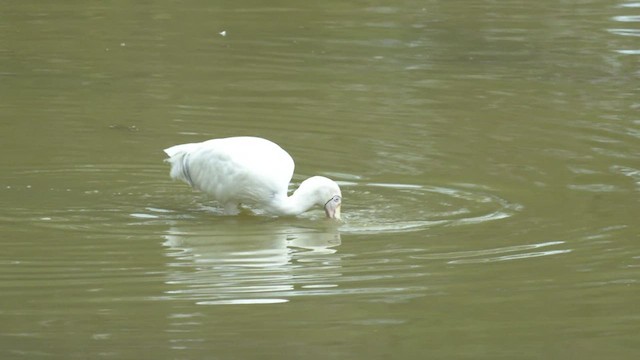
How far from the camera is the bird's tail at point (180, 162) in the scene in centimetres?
1020

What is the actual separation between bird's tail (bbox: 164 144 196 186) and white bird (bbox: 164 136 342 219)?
0.27 metres

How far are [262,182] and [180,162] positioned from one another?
0.82 meters

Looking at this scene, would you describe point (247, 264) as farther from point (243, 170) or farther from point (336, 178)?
point (336, 178)

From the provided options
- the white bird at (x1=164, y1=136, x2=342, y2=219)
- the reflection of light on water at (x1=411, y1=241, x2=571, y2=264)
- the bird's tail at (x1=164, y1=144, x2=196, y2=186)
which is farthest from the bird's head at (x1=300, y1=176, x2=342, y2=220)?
the reflection of light on water at (x1=411, y1=241, x2=571, y2=264)

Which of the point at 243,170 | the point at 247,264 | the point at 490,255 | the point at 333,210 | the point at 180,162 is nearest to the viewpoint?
the point at 247,264

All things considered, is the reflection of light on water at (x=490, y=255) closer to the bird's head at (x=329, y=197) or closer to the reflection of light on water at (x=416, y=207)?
the reflection of light on water at (x=416, y=207)

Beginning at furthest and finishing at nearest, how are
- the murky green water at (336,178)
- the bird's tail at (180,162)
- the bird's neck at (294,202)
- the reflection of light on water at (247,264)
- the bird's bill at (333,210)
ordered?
the bird's tail at (180,162) < the bird's neck at (294,202) < the bird's bill at (333,210) < the reflection of light on water at (247,264) < the murky green water at (336,178)

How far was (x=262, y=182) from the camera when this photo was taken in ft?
31.7

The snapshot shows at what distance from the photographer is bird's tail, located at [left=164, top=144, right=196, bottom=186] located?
10195 millimetres

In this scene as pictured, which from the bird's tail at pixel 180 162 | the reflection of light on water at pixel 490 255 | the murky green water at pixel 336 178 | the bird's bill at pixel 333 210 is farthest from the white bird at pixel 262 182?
Answer: the reflection of light on water at pixel 490 255

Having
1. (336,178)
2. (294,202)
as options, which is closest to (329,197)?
(294,202)

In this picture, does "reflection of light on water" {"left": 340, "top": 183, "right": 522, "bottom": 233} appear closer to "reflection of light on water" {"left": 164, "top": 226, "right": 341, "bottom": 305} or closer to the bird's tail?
"reflection of light on water" {"left": 164, "top": 226, "right": 341, "bottom": 305}

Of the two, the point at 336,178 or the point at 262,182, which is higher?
the point at 262,182

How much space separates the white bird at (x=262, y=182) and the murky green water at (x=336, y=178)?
14cm
